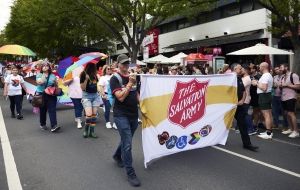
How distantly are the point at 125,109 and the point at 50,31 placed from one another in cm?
4252

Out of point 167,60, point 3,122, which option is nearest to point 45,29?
point 167,60

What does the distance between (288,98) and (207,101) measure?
3135 mm

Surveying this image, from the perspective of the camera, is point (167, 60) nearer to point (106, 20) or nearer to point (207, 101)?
point (106, 20)

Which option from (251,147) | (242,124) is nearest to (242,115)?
(242,124)

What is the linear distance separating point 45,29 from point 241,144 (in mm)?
37611

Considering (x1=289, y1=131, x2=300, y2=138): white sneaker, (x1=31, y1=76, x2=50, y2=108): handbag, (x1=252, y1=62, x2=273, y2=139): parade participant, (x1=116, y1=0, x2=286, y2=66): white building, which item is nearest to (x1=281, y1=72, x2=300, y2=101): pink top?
(x1=252, y1=62, x2=273, y2=139): parade participant

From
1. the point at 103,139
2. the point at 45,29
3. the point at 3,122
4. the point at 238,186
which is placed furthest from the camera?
the point at 45,29

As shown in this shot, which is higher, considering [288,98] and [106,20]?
[106,20]

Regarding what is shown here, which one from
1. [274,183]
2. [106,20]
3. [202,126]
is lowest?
[274,183]

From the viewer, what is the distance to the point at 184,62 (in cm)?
2459

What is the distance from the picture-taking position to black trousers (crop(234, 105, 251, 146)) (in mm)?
8489

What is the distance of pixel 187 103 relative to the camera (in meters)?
7.27

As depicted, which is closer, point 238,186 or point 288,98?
point 238,186

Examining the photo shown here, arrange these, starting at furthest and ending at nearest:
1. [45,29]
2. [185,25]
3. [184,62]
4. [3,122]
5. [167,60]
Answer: [45,29]
[185,25]
[167,60]
[184,62]
[3,122]
